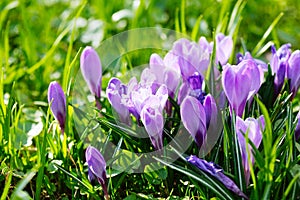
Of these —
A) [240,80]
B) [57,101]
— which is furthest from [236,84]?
[57,101]

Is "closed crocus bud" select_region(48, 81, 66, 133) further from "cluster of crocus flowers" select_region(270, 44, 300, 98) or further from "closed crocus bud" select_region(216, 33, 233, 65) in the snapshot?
"cluster of crocus flowers" select_region(270, 44, 300, 98)

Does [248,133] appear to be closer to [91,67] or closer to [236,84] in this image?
[236,84]

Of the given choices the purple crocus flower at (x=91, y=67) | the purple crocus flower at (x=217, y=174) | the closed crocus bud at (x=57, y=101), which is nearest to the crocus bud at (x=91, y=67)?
the purple crocus flower at (x=91, y=67)

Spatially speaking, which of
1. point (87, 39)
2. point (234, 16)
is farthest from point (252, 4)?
point (87, 39)

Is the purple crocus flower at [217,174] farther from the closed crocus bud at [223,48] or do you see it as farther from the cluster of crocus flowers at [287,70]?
the closed crocus bud at [223,48]

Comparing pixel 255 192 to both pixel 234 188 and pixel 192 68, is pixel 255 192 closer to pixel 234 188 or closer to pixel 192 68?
pixel 234 188

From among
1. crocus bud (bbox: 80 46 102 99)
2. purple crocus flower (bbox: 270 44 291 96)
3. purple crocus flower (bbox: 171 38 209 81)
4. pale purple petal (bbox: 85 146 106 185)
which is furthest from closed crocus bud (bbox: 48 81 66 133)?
purple crocus flower (bbox: 270 44 291 96)
